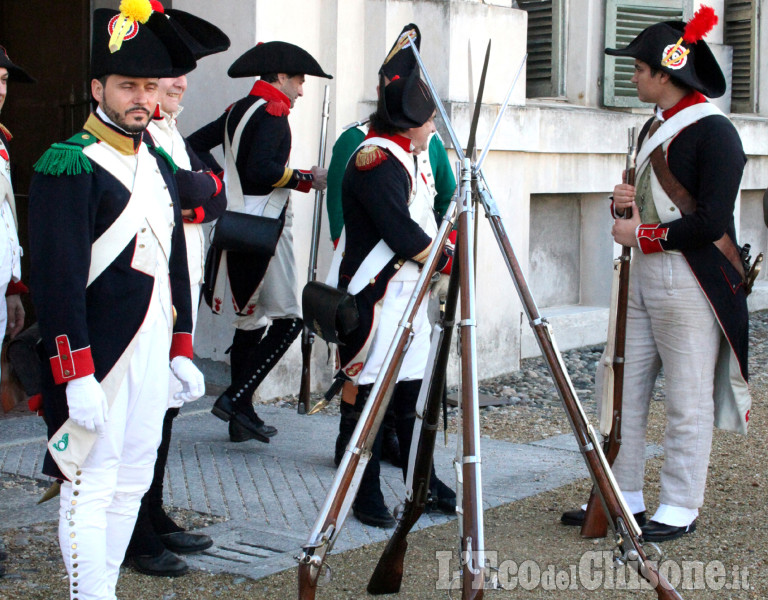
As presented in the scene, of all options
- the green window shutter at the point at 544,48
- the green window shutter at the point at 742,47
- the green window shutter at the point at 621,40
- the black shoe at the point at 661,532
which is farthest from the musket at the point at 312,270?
the green window shutter at the point at 742,47

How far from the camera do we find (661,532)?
442 centimetres

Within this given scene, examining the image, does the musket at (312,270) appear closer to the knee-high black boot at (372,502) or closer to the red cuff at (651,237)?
the knee-high black boot at (372,502)

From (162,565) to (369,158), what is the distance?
5.83 ft

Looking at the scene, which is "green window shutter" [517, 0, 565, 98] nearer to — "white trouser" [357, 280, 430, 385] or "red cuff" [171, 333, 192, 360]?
"white trouser" [357, 280, 430, 385]

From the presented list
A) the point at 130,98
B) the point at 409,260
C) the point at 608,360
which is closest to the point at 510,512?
the point at 608,360

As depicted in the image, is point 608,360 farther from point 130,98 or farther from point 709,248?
point 130,98

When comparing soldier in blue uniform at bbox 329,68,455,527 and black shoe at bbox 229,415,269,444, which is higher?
soldier in blue uniform at bbox 329,68,455,527

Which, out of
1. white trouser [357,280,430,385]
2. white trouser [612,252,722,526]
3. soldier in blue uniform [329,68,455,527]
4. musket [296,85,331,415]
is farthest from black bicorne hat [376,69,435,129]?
musket [296,85,331,415]

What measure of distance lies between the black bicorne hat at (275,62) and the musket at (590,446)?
2.63 m

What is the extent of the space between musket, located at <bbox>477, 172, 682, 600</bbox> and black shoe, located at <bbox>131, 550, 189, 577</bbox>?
5.19 feet

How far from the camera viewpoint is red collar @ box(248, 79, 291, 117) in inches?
223

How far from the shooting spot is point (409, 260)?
462cm

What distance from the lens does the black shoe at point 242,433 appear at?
5.70m

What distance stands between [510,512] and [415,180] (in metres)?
1.48
